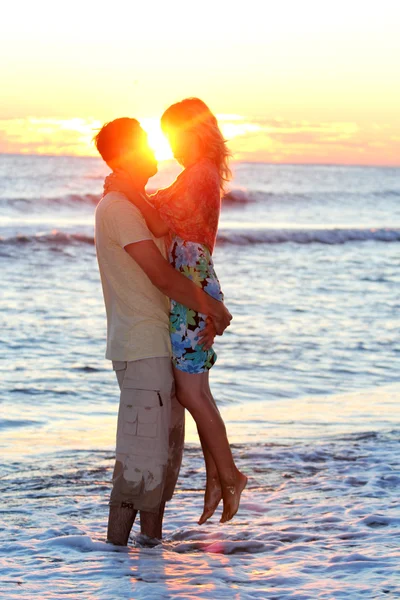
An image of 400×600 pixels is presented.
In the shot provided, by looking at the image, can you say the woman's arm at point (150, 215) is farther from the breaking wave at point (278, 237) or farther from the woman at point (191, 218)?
the breaking wave at point (278, 237)

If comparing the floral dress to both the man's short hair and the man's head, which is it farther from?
the man's short hair

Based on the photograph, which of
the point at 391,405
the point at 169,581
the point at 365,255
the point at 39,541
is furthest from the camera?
the point at 365,255

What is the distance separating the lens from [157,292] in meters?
4.13

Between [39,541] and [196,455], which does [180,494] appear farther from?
[39,541]

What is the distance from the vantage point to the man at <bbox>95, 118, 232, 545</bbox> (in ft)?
13.2

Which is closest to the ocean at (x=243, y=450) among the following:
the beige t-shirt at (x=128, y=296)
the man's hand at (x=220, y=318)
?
the beige t-shirt at (x=128, y=296)

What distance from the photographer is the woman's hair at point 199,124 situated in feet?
13.5

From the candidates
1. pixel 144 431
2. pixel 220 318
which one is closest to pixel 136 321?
pixel 220 318

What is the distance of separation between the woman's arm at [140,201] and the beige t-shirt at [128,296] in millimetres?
26

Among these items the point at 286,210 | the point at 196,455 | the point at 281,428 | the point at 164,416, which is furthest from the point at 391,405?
the point at 286,210

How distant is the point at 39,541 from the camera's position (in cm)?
442

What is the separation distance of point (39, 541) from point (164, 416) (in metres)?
0.95

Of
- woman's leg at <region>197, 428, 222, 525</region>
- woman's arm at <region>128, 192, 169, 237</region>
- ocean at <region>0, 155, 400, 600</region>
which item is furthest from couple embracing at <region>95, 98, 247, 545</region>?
ocean at <region>0, 155, 400, 600</region>

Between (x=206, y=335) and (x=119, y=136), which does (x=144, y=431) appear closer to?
(x=206, y=335)
